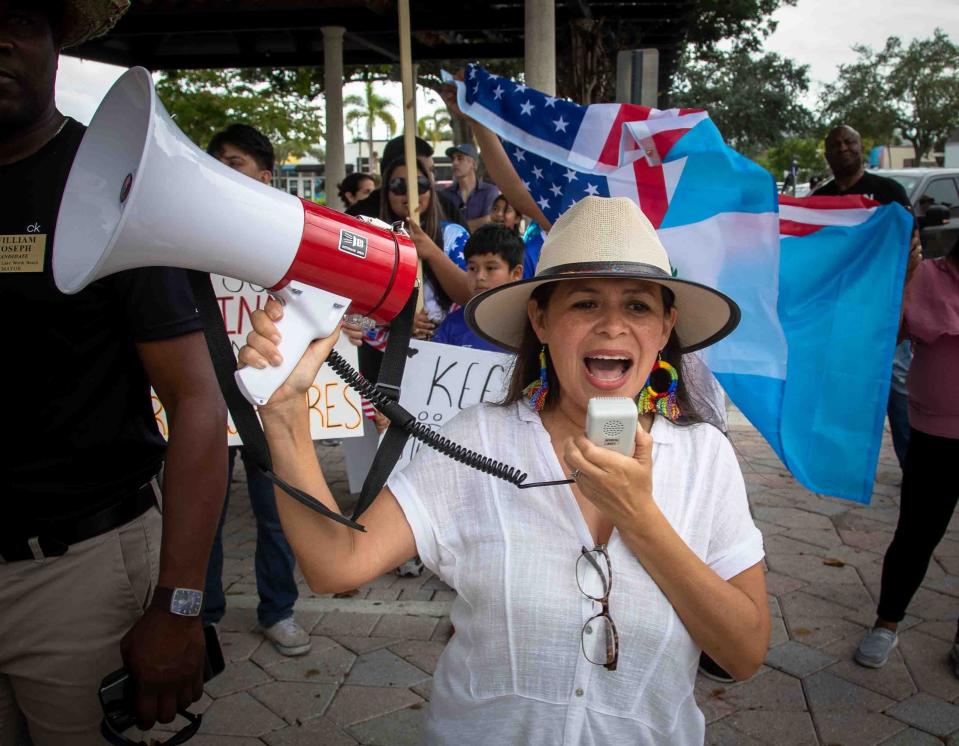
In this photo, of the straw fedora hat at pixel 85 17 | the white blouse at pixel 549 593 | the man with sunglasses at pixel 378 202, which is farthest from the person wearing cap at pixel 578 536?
the man with sunglasses at pixel 378 202

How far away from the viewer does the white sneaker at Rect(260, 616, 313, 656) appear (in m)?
3.63

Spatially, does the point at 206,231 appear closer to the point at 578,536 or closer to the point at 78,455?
the point at 78,455

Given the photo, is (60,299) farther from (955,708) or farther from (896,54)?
(896,54)

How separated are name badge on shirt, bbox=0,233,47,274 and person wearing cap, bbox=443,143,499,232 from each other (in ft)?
19.0

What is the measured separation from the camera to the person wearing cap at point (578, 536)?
149 cm

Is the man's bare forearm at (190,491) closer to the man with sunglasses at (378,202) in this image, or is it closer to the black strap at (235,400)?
the black strap at (235,400)

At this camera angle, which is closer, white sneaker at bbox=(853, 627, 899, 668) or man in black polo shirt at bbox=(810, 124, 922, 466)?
white sneaker at bbox=(853, 627, 899, 668)

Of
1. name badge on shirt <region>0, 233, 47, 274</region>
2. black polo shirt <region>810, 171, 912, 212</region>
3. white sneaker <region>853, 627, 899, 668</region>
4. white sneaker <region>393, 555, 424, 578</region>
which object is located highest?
name badge on shirt <region>0, 233, 47, 274</region>

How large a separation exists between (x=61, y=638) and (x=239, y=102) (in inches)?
677

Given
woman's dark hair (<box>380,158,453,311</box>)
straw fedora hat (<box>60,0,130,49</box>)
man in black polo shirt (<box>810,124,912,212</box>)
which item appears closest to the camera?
straw fedora hat (<box>60,0,130,49</box>)

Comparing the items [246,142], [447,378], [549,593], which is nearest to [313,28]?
[246,142]

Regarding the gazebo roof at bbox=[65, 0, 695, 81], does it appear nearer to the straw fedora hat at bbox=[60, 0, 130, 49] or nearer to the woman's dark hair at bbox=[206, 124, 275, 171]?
the woman's dark hair at bbox=[206, 124, 275, 171]

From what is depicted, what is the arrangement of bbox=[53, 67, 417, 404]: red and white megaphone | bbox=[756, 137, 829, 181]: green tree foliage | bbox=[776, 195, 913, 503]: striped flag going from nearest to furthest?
1. bbox=[53, 67, 417, 404]: red and white megaphone
2. bbox=[776, 195, 913, 503]: striped flag
3. bbox=[756, 137, 829, 181]: green tree foliage

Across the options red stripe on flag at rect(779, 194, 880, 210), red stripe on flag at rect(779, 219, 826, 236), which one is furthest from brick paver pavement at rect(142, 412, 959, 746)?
red stripe on flag at rect(779, 194, 880, 210)
